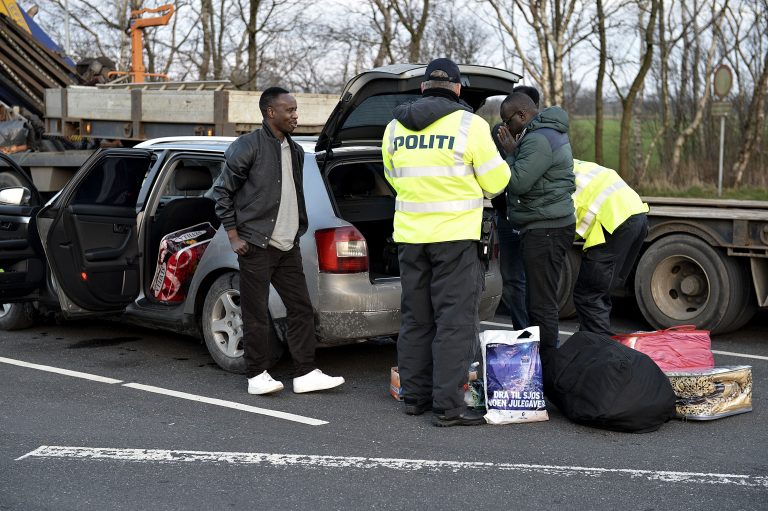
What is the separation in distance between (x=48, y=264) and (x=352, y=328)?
253 cm

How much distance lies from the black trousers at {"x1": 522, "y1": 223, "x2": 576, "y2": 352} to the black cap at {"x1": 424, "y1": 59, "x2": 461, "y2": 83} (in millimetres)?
1162

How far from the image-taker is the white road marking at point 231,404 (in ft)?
Result: 18.0

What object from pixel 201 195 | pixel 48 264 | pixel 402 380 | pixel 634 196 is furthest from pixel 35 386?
pixel 634 196

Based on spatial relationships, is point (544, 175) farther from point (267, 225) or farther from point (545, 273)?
point (267, 225)

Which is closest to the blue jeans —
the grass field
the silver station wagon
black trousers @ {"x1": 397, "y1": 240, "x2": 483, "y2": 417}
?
the silver station wagon

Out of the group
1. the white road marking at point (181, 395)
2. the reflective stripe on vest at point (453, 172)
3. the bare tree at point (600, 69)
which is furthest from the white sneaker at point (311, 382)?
the bare tree at point (600, 69)

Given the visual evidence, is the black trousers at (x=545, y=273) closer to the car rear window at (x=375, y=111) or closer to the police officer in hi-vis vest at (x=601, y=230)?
the police officer in hi-vis vest at (x=601, y=230)

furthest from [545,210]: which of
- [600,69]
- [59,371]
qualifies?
[600,69]

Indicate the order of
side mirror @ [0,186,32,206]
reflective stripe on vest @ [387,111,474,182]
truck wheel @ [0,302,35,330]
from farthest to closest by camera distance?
1. truck wheel @ [0,302,35,330]
2. side mirror @ [0,186,32,206]
3. reflective stripe on vest @ [387,111,474,182]

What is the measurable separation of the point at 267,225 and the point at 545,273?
5.71ft

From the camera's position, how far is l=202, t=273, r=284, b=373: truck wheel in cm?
634

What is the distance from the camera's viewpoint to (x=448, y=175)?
5324mm

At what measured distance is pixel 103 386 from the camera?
20.6 feet

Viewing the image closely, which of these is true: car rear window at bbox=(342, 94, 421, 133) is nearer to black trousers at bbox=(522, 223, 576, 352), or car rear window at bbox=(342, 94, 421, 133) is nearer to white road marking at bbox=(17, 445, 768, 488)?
black trousers at bbox=(522, 223, 576, 352)
